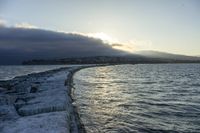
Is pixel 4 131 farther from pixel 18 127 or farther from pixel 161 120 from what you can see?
pixel 161 120

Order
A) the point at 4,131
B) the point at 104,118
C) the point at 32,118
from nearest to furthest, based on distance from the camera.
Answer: the point at 4,131, the point at 32,118, the point at 104,118

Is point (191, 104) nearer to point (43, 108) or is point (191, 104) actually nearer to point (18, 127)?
point (43, 108)

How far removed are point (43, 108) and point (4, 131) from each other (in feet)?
14.1

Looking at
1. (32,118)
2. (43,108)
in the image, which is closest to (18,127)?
(32,118)

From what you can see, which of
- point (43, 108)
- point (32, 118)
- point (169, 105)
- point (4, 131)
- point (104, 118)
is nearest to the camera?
point (4, 131)

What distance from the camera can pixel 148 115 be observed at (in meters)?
19.7

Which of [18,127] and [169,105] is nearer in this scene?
[18,127]

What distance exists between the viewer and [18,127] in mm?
13242

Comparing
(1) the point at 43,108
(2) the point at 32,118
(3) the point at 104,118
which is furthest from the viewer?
(3) the point at 104,118

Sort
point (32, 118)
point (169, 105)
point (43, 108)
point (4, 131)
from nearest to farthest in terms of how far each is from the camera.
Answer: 1. point (4, 131)
2. point (32, 118)
3. point (43, 108)
4. point (169, 105)

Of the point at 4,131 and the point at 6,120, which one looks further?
the point at 6,120

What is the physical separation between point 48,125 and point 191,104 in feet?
47.7

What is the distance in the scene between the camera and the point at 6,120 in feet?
49.0

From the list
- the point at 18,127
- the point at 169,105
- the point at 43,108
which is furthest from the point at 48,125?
the point at 169,105
